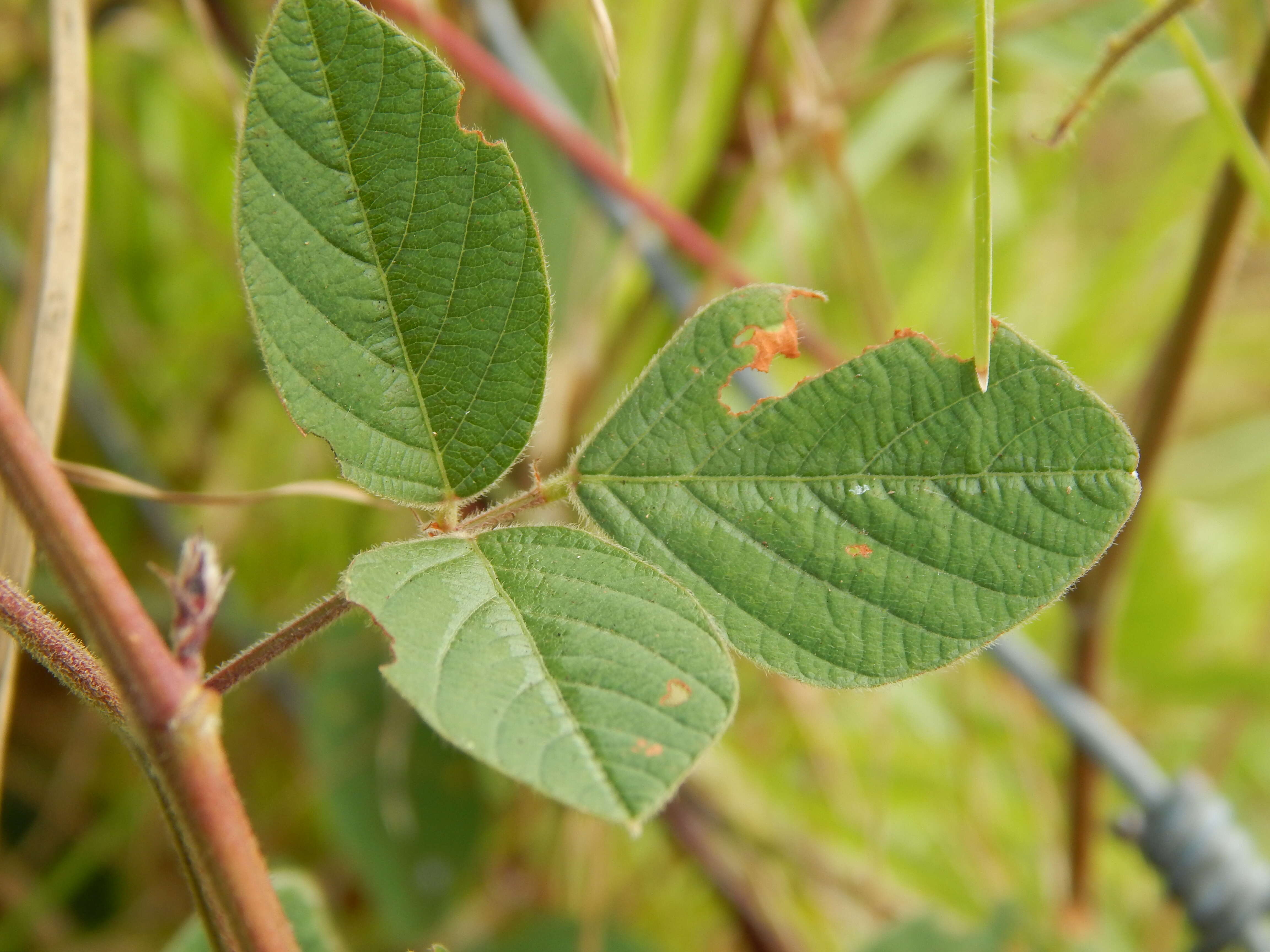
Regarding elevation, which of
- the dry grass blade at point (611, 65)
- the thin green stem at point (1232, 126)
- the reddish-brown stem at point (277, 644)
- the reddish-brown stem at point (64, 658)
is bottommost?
the thin green stem at point (1232, 126)

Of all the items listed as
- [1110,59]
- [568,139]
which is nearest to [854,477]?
[1110,59]

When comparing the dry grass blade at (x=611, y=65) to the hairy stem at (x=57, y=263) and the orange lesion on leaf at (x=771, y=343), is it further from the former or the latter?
the hairy stem at (x=57, y=263)

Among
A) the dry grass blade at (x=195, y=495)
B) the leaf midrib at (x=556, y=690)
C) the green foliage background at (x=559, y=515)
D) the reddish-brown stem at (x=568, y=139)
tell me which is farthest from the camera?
the green foliage background at (x=559, y=515)

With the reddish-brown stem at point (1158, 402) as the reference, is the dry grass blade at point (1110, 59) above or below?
above

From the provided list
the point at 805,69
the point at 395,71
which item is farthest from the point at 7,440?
the point at 805,69

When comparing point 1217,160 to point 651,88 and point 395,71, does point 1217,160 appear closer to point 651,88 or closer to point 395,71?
point 651,88

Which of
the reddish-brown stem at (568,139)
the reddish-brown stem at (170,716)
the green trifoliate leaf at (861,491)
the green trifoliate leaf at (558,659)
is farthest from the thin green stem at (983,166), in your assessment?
the reddish-brown stem at (568,139)

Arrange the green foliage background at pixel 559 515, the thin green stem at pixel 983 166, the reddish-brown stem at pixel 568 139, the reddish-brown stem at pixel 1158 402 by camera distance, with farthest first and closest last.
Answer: the green foliage background at pixel 559 515 < the reddish-brown stem at pixel 568 139 < the reddish-brown stem at pixel 1158 402 < the thin green stem at pixel 983 166
